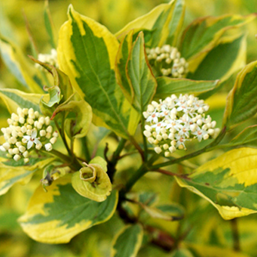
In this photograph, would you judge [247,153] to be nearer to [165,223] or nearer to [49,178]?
[49,178]

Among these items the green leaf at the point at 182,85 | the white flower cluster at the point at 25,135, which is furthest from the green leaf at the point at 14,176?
the green leaf at the point at 182,85

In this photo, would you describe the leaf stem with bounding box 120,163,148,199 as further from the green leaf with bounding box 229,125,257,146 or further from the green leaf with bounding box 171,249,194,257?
the green leaf with bounding box 171,249,194,257

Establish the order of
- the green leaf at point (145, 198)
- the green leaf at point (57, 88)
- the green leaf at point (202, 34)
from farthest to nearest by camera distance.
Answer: the green leaf at point (145, 198)
the green leaf at point (202, 34)
the green leaf at point (57, 88)

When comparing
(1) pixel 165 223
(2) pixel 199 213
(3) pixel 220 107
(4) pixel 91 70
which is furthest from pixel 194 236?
(4) pixel 91 70

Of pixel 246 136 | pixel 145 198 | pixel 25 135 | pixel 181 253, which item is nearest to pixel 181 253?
pixel 181 253

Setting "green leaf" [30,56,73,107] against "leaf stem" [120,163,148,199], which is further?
"leaf stem" [120,163,148,199]

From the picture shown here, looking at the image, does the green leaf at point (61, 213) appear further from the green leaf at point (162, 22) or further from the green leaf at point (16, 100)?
the green leaf at point (162, 22)

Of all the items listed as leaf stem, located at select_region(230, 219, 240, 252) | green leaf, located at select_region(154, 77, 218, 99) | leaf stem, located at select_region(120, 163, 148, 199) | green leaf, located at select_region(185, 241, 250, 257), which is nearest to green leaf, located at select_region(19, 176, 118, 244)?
leaf stem, located at select_region(120, 163, 148, 199)
